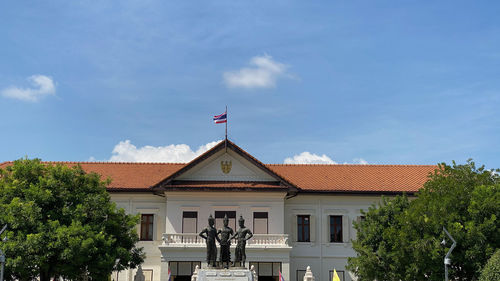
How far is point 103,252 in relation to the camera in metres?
24.1

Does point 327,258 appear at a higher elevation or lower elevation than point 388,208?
lower

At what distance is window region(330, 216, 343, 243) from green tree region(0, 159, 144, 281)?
1351 cm

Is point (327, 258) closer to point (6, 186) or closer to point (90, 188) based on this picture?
point (90, 188)

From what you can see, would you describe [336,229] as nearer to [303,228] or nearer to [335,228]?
[335,228]

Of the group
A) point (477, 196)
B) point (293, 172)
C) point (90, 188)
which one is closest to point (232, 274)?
point (90, 188)

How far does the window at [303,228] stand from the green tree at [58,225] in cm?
1193

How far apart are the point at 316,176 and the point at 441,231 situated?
43.6ft

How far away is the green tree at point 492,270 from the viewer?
20641mm

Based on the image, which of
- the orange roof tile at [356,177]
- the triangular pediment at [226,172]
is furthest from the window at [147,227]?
the orange roof tile at [356,177]

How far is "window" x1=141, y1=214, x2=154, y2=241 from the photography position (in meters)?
34.1

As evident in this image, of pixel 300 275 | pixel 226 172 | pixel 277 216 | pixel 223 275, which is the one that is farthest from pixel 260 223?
pixel 223 275

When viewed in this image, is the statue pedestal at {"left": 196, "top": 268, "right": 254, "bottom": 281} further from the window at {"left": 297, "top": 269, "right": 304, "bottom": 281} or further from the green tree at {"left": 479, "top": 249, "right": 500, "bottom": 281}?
the window at {"left": 297, "top": 269, "right": 304, "bottom": 281}

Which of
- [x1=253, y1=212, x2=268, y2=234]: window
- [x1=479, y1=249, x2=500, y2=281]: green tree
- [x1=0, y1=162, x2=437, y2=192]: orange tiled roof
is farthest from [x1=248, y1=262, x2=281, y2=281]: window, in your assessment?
[x1=479, y1=249, x2=500, y2=281]: green tree

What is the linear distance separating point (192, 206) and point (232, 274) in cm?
1337
